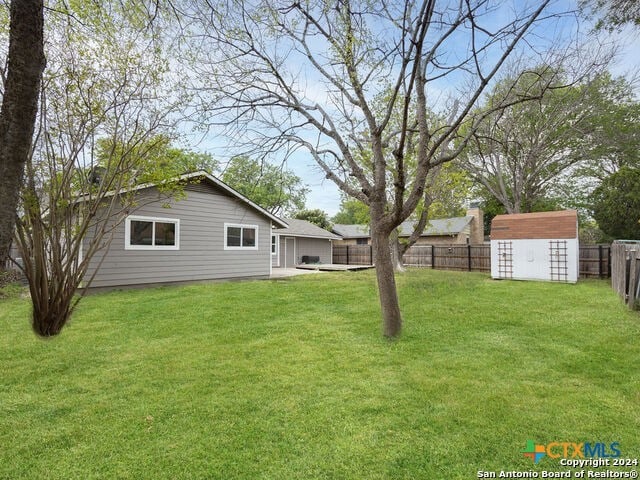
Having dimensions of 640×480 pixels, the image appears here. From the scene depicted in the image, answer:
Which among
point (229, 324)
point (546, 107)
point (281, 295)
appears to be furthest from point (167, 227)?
point (546, 107)

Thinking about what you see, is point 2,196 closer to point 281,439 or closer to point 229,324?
point 281,439

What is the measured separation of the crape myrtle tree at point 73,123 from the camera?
3.57 meters

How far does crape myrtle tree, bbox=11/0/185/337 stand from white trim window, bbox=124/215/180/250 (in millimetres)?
5544

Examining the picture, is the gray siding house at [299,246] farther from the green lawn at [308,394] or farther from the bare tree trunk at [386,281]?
the bare tree trunk at [386,281]

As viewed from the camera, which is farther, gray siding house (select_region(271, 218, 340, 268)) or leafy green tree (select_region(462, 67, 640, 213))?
gray siding house (select_region(271, 218, 340, 268))

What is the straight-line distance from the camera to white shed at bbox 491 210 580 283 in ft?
37.4

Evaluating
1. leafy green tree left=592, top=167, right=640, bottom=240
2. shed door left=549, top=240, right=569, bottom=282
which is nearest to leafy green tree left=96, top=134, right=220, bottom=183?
shed door left=549, top=240, right=569, bottom=282

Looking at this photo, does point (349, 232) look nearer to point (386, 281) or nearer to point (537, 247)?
point (537, 247)

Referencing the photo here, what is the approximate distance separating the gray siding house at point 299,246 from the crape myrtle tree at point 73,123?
13.7 metres

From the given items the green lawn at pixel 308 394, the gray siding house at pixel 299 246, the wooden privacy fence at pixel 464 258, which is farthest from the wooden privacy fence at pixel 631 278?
the gray siding house at pixel 299 246

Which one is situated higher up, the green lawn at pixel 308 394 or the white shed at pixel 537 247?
the white shed at pixel 537 247

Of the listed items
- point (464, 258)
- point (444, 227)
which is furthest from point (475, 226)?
point (464, 258)

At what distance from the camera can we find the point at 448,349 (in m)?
4.50

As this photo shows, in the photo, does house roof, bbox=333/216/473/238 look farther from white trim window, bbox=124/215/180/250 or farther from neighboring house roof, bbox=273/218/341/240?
white trim window, bbox=124/215/180/250
